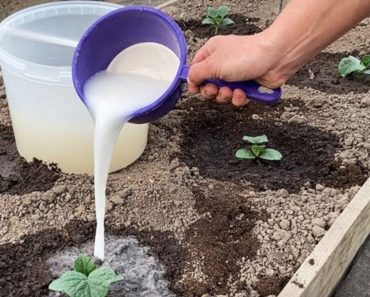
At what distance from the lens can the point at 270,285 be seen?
1695mm

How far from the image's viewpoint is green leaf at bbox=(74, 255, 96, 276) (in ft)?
5.34

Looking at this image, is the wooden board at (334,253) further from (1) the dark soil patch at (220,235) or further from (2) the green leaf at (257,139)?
(2) the green leaf at (257,139)

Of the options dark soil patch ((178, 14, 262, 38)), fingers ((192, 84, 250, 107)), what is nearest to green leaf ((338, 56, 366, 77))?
dark soil patch ((178, 14, 262, 38))

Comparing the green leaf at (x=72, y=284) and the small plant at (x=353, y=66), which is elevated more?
the green leaf at (x=72, y=284)

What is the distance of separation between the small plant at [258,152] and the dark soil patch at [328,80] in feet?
1.85

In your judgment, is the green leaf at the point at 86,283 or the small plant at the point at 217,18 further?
the small plant at the point at 217,18

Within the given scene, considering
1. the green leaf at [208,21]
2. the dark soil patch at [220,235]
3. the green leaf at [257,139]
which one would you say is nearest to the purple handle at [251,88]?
the dark soil patch at [220,235]

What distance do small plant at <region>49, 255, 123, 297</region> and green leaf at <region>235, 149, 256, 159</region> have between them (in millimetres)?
726

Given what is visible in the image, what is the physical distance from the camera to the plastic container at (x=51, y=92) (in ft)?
6.32

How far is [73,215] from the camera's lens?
191cm

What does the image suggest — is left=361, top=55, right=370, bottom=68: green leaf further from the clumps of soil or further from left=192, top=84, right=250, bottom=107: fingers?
the clumps of soil

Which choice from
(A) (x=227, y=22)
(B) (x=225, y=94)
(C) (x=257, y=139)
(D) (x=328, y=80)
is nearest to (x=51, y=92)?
(B) (x=225, y=94)

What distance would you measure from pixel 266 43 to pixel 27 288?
2.63ft

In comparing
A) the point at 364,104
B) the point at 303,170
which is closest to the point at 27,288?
the point at 303,170
